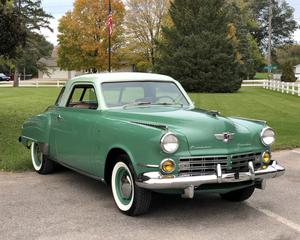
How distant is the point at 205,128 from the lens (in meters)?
5.52

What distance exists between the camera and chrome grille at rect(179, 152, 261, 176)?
5.33 m

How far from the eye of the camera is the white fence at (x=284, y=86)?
32.4 meters

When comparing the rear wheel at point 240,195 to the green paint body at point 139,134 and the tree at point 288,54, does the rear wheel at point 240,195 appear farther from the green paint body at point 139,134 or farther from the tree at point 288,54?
the tree at point 288,54

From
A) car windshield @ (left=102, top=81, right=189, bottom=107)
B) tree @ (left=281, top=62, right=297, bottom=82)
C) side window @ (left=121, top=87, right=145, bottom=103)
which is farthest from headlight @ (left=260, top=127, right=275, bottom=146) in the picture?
tree @ (left=281, top=62, right=297, bottom=82)

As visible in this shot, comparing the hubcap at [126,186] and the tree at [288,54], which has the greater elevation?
the tree at [288,54]

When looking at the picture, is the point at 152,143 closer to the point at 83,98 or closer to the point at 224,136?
the point at 224,136

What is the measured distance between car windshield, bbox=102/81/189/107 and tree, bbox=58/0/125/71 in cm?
4530

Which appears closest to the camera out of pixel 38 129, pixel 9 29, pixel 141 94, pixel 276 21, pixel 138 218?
pixel 138 218

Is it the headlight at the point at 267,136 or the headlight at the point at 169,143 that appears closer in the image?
the headlight at the point at 169,143

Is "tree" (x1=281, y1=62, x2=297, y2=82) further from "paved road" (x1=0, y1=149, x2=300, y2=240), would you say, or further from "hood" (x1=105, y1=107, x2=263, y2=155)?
"hood" (x1=105, y1=107, x2=263, y2=155)

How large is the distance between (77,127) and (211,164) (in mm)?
2160

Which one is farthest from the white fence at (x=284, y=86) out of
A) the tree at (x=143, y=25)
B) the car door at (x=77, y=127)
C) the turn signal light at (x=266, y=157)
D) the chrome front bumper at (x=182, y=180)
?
the chrome front bumper at (x=182, y=180)

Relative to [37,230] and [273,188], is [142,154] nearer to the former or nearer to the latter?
[37,230]

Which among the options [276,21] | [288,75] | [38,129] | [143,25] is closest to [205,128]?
[38,129]
